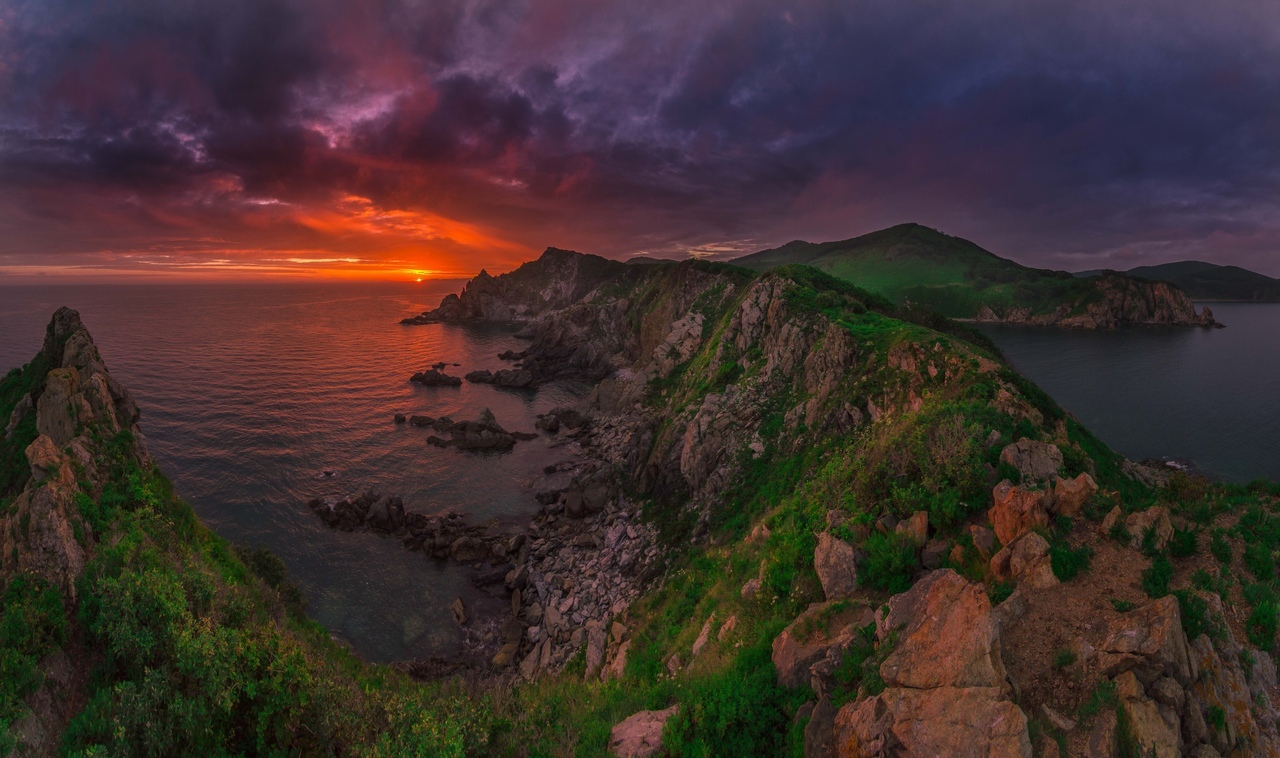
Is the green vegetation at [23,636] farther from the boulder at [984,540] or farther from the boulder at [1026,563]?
the boulder at [984,540]

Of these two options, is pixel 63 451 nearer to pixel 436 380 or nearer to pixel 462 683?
pixel 462 683

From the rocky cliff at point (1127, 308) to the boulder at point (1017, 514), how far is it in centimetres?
18367

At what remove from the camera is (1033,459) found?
13844 mm

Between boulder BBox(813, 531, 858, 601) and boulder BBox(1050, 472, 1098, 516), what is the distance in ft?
15.5

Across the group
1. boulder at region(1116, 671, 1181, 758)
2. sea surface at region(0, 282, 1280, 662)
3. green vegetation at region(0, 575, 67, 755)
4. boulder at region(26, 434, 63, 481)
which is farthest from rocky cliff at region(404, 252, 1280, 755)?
boulder at region(26, 434, 63, 481)

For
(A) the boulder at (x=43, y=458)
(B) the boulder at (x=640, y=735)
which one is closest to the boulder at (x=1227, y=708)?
(B) the boulder at (x=640, y=735)

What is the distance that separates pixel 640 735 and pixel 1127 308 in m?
207

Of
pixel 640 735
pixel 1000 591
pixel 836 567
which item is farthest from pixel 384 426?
pixel 1000 591

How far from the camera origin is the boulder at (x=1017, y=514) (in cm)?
1094

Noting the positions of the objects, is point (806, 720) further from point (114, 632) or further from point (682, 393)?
point (682, 393)

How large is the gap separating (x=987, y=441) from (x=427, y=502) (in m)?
42.7

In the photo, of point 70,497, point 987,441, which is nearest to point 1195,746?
point 987,441

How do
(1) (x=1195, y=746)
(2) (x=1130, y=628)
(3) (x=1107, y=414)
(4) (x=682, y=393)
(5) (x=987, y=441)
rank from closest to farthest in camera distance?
1. (1) (x=1195, y=746)
2. (2) (x=1130, y=628)
3. (5) (x=987, y=441)
4. (4) (x=682, y=393)
5. (3) (x=1107, y=414)

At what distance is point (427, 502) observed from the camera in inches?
1740
